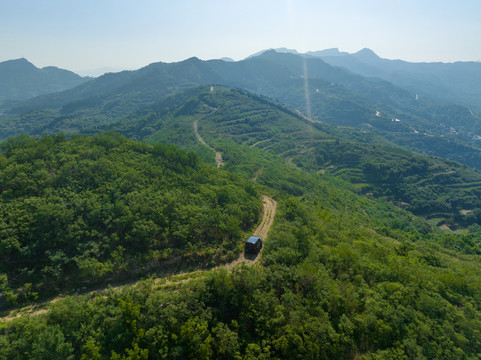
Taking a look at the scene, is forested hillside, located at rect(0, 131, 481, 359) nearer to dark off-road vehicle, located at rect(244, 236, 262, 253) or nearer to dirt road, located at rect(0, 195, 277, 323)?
dirt road, located at rect(0, 195, 277, 323)

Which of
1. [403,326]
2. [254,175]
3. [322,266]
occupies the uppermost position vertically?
[322,266]

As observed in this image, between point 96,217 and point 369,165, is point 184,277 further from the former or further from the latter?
point 369,165

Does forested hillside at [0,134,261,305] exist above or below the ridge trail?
above

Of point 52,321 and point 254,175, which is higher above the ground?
point 52,321

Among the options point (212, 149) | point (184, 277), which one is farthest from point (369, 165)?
point (184, 277)

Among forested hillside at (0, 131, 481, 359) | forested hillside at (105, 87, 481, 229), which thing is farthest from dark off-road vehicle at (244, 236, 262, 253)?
forested hillside at (105, 87, 481, 229)

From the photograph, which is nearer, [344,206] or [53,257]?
[53,257]

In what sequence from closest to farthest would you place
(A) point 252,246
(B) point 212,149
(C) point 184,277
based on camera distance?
(C) point 184,277, (A) point 252,246, (B) point 212,149

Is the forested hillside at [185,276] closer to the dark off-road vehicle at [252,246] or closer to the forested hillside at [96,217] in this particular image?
the forested hillside at [96,217]

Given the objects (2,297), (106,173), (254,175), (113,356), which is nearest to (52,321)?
(113,356)

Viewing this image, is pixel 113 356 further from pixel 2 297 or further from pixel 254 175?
pixel 254 175

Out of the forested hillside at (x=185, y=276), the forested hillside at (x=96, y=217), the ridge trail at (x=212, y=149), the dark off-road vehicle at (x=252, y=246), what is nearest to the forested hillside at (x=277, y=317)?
the forested hillside at (x=185, y=276)
